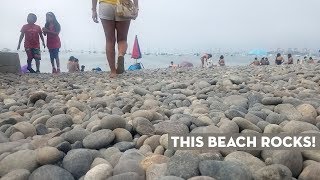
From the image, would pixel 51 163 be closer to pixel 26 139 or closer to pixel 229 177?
pixel 26 139

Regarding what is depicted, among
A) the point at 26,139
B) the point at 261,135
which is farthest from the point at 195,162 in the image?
the point at 26,139

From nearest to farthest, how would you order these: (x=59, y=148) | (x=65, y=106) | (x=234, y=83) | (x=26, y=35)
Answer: (x=59, y=148) < (x=65, y=106) < (x=234, y=83) < (x=26, y=35)

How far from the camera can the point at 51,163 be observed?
5.41ft

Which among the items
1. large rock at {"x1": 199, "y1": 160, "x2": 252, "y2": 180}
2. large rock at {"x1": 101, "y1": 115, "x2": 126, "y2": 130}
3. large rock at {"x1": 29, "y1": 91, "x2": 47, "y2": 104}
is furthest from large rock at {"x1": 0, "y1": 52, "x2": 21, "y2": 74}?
large rock at {"x1": 199, "y1": 160, "x2": 252, "y2": 180}

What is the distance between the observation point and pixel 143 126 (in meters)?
2.11

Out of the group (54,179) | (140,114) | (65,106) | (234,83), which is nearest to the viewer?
(54,179)

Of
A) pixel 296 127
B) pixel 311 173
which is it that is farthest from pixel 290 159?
pixel 296 127

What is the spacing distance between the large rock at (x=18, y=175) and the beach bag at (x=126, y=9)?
3.80 metres

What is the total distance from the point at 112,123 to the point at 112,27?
346 centimetres

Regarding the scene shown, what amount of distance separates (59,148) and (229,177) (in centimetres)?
86

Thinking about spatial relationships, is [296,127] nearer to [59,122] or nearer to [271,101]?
[271,101]

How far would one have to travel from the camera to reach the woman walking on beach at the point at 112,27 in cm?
520

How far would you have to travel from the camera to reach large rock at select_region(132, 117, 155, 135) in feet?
6.82

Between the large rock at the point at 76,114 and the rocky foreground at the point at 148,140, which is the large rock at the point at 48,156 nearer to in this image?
the rocky foreground at the point at 148,140
